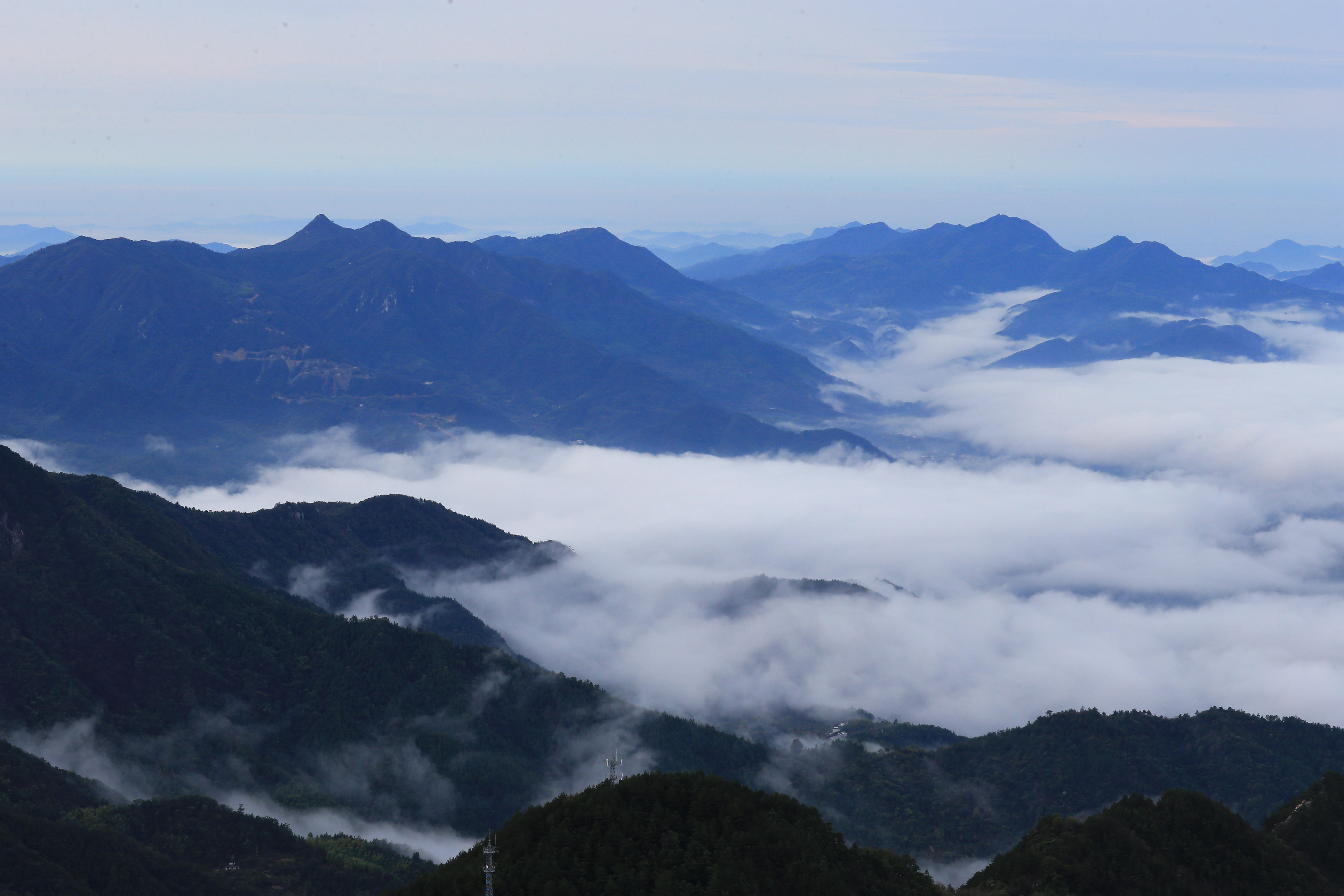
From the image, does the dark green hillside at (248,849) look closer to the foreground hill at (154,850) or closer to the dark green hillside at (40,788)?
the foreground hill at (154,850)

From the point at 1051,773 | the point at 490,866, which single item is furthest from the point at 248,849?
the point at 1051,773

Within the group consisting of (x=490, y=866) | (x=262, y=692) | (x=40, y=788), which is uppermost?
(x=262, y=692)

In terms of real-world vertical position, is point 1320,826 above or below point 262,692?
below

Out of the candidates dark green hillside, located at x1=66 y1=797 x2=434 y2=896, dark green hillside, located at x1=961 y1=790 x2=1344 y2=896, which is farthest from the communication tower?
dark green hillside, located at x1=66 y1=797 x2=434 y2=896

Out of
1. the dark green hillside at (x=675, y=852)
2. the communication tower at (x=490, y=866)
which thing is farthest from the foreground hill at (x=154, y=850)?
the communication tower at (x=490, y=866)

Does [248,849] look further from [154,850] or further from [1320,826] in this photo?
[1320,826]

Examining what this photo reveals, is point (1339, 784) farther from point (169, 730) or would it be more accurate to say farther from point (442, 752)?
point (169, 730)
